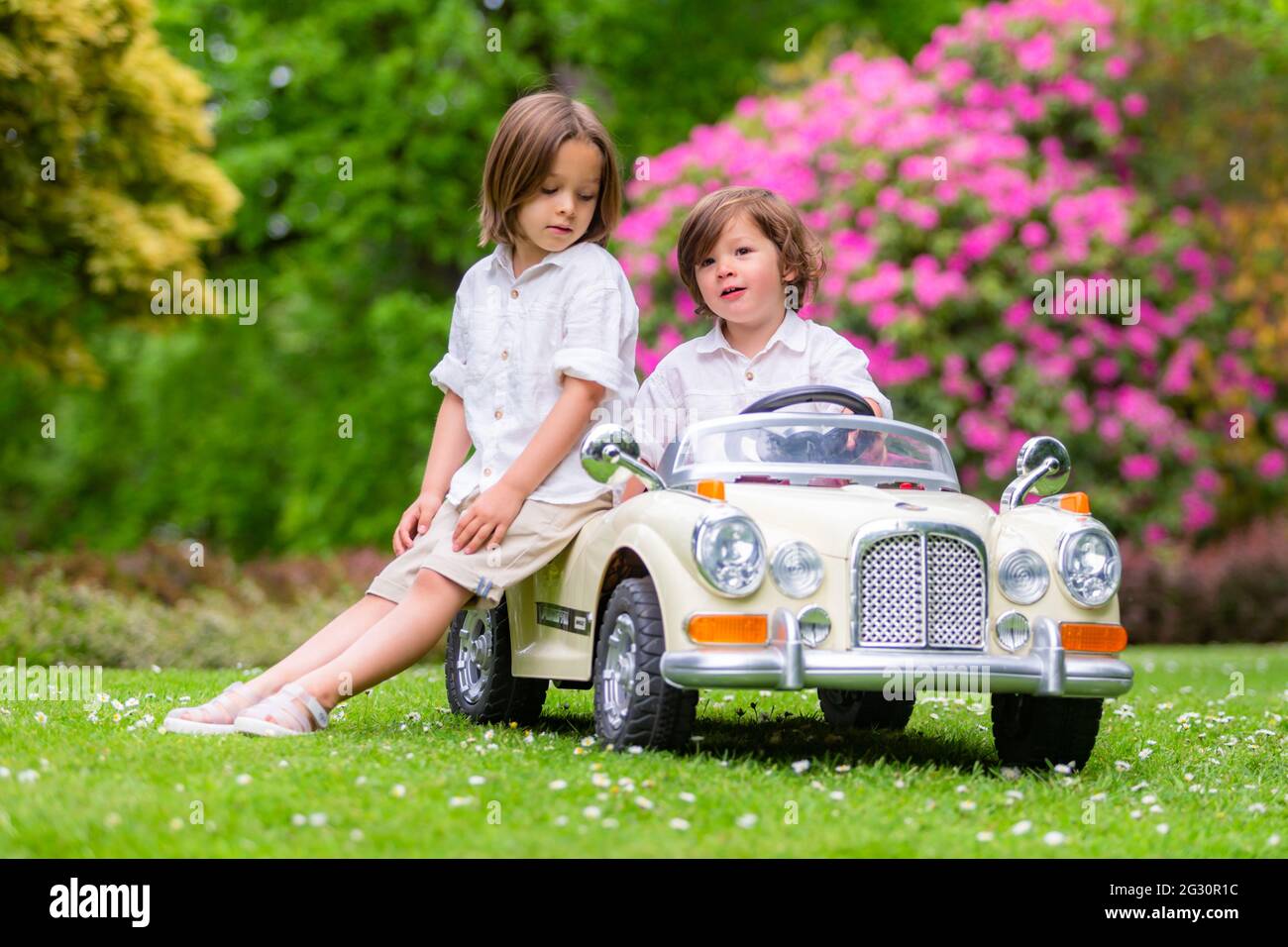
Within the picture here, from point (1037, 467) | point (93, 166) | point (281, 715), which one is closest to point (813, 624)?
point (1037, 467)

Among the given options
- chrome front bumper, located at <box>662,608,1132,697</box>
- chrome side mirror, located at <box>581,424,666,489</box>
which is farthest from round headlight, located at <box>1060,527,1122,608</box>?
chrome side mirror, located at <box>581,424,666,489</box>

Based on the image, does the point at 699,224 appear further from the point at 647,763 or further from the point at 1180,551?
the point at 1180,551

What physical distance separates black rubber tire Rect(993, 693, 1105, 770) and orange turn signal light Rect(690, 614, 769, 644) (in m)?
1.03

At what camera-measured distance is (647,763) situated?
4.20 m

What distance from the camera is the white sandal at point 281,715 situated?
4613mm

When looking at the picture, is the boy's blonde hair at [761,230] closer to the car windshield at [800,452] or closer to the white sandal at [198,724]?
the car windshield at [800,452]

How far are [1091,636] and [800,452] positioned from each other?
3.33 feet

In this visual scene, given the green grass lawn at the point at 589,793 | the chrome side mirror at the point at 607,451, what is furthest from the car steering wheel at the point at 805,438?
the green grass lawn at the point at 589,793

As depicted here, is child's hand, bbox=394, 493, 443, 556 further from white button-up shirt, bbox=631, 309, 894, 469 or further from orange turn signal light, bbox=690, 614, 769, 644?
orange turn signal light, bbox=690, 614, 769, 644

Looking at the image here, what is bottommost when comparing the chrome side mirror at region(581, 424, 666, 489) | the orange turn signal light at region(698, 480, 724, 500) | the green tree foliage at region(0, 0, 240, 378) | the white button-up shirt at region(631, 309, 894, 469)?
the orange turn signal light at region(698, 480, 724, 500)

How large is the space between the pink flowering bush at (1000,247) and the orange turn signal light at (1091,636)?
7.76 m

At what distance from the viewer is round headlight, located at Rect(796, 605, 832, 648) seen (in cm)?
422
